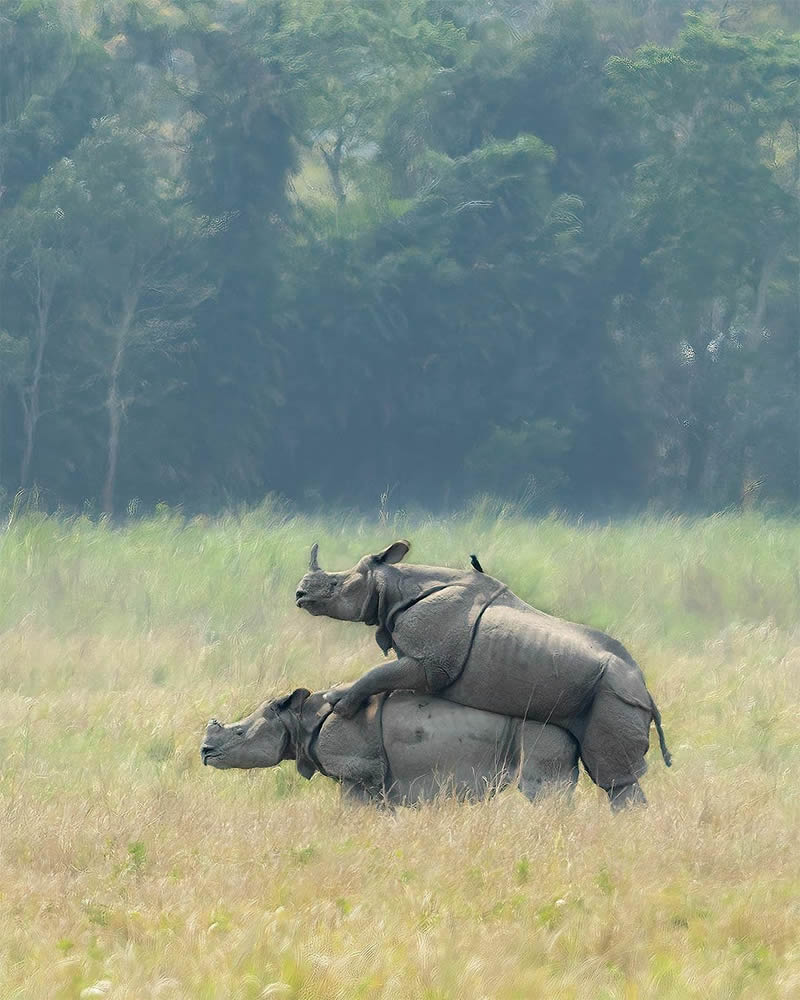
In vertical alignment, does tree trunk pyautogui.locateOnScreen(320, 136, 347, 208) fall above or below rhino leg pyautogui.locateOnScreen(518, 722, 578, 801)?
above

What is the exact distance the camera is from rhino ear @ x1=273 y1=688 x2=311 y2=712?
7.46 metres

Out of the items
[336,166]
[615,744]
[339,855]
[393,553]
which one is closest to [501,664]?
[615,744]

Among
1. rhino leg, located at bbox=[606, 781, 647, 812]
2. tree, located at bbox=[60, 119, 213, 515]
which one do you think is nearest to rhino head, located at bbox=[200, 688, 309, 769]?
rhino leg, located at bbox=[606, 781, 647, 812]

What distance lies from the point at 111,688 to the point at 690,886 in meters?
5.62

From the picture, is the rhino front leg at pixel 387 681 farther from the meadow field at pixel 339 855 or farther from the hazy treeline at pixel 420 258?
the hazy treeline at pixel 420 258

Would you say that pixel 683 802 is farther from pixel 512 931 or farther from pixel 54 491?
pixel 54 491

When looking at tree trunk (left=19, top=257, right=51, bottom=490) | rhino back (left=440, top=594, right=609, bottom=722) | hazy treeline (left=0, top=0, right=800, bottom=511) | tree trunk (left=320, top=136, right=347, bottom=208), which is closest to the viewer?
rhino back (left=440, top=594, right=609, bottom=722)

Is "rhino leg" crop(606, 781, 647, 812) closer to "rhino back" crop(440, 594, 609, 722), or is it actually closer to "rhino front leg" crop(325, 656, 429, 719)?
"rhino back" crop(440, 594, 609, 722)

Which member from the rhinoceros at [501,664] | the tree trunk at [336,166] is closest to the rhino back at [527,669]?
the rhinoceros at [501,664]

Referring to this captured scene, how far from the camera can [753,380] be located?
3688 centimetres

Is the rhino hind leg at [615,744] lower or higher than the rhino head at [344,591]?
lower

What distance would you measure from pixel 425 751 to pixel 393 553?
851mm

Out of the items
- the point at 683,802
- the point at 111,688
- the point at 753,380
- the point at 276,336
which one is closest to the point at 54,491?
the point at 276,336

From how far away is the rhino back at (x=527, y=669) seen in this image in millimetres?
7102
